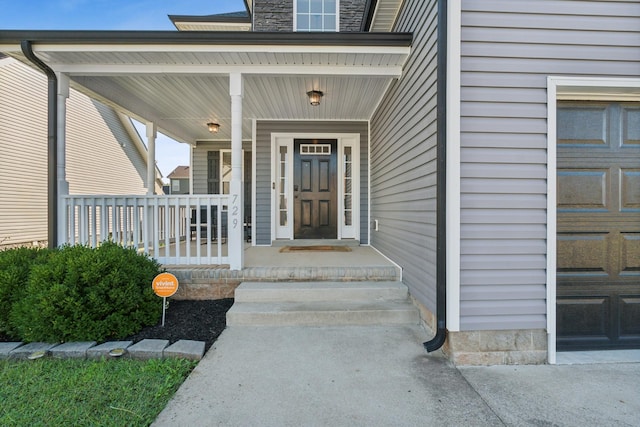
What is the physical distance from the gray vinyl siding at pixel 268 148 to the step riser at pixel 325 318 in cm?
273

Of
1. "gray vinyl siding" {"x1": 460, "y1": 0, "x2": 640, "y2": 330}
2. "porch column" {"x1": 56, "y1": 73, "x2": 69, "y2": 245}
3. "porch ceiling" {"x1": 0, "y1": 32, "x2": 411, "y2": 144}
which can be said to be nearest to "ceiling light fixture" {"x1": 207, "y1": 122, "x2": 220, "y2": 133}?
"porch ceiling" {"x1": 0, "y1": 32, "x2": 411, "y2": 144}

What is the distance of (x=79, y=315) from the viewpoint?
2336 mm

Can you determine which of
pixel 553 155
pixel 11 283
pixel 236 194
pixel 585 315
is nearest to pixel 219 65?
pixel 236 194

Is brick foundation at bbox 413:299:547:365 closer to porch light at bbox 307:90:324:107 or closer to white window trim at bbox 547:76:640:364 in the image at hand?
white window trim at bbox 547:76:640:364

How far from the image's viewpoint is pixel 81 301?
2342mm

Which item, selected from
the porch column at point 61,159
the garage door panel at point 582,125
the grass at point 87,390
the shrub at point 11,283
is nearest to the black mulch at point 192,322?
the grass at point 87,390

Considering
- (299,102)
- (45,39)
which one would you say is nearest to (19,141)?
(45,39)

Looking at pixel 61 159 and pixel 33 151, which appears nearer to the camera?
pixel 61 159

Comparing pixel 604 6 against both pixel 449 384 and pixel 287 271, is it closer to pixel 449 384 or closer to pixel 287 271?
pixel 449 384

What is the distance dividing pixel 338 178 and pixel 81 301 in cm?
401

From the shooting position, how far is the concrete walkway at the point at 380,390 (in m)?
1.59

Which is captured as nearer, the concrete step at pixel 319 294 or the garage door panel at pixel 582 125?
the garage door panel at pixel 582 125

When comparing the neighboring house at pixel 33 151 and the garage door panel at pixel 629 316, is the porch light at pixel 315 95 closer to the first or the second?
the garage door panel at pixel 629 316

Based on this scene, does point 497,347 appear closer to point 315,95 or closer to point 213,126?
point 315,95
